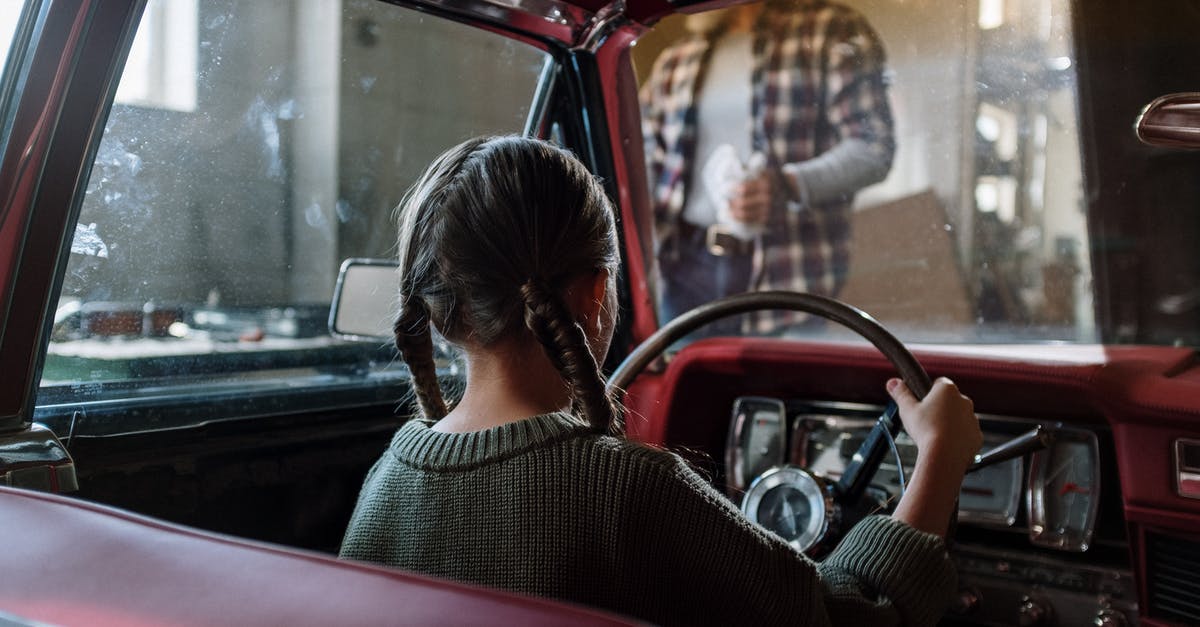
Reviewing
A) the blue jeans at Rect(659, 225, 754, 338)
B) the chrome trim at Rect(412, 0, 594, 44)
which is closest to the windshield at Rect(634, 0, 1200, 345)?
the blue jeans at Rect(659, 225, 754, 338)

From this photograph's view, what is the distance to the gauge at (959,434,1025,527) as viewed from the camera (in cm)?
204

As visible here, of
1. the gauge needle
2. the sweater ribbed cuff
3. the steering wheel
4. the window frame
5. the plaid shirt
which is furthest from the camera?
the plaid shirt

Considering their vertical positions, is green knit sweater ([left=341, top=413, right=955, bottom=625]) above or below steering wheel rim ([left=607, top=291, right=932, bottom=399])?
below

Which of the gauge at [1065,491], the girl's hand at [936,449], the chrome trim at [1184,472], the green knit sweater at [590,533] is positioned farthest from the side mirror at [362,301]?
the chrome trim at [1184,472]

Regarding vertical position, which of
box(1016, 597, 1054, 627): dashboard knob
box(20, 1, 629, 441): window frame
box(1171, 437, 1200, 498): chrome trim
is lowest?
box(1016, 597, 1054, 627): dashboard knob

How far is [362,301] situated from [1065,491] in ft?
4.74

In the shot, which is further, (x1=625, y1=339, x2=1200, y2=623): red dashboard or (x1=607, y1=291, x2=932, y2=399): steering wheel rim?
(x1=625, y1=339, x2=1200, y2=623): red dashboard

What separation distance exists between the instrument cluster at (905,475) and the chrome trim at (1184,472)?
7.5 inches

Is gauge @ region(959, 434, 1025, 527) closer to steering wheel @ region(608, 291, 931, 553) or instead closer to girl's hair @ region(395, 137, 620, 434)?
steering wheel @ region(608, 291, 931, 553)

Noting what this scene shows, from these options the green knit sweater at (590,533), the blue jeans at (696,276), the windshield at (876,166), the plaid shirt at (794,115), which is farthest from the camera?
the blue jeans at (696,276)

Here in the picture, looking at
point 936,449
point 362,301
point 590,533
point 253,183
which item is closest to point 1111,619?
point 936,449

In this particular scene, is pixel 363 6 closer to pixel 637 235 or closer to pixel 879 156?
pixel 637 235

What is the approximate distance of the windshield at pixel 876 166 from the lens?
3.12 m

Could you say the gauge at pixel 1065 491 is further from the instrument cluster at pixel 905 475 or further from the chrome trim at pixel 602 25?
the chrome trim at pixel 602 25
